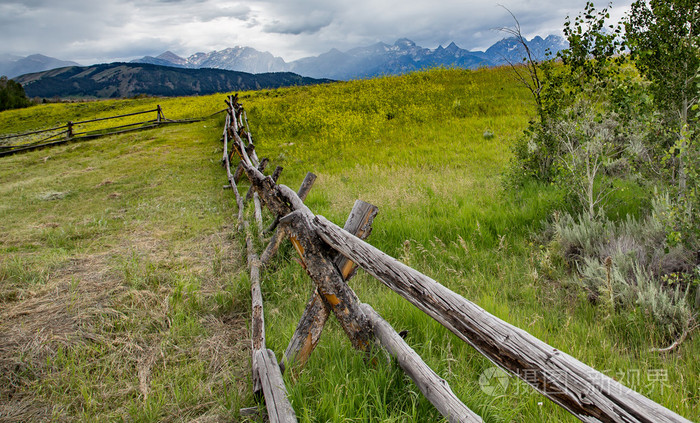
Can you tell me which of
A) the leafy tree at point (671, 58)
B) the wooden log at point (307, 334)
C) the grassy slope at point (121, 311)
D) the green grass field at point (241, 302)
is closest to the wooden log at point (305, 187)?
the green grass field at point (241, 302)

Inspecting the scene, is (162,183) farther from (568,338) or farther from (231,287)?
(568,338)

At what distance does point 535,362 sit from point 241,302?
3.39 m

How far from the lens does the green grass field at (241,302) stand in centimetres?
246

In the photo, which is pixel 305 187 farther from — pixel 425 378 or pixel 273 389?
pixel 425 378

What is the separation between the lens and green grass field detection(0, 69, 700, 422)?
→ 2455 mm

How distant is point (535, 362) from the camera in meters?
1.30

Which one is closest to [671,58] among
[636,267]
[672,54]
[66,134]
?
[672,54]

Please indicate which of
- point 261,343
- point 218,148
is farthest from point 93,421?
point 218,148

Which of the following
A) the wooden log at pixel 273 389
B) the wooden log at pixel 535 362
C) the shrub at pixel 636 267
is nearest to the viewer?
the wooden log at pixel 535 362

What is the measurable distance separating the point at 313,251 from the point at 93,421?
6.50ft

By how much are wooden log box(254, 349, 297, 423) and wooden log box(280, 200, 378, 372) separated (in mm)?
130

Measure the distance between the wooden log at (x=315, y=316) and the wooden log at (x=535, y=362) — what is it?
30.4 inches

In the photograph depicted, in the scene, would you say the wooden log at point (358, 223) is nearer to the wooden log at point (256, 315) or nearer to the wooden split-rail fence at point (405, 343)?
the wooden split-rail fence at point (405, 343)

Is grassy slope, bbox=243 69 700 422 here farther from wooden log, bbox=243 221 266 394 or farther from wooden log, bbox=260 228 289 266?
wooden log, bbox=260 228 289 266
